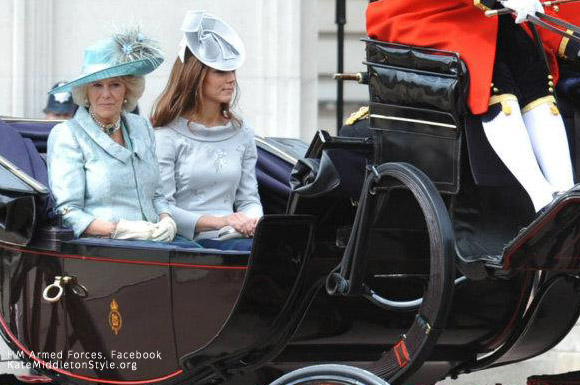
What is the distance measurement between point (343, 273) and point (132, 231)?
35.4 inches

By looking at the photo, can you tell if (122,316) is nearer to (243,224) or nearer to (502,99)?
(243,224)

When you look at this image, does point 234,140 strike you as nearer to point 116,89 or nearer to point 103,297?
point 116,89

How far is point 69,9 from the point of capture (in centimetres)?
771

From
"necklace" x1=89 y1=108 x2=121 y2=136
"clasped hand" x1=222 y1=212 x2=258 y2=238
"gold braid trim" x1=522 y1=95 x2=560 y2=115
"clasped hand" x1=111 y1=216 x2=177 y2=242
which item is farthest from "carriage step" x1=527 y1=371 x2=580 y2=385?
"necklace" x1=89 y1=108 x2=121 y2=136

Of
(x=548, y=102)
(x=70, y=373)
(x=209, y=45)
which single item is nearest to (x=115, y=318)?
(x=70, y=373)

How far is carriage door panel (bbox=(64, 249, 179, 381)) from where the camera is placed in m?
4.54

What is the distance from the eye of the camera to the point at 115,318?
462cm

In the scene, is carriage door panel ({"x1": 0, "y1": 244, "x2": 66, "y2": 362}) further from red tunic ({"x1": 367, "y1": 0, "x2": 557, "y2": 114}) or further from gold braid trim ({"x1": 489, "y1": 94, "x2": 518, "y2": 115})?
gold braid trim ({"x1": 489, "y1": 94, "x2": 518, "y2": 115})

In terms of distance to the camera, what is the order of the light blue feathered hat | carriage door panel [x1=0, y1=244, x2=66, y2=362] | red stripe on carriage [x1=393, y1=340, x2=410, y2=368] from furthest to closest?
the light blue feathered hat, carriage door panel [x1=0, y1=244, x2=66, y2=362], red stripe on carriage [x1=393, y1=340, x2=410, y2=368]

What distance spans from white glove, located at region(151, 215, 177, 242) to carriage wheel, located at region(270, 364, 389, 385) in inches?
33.7

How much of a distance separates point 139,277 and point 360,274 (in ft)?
2.58

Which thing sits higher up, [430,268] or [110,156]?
[110,156]

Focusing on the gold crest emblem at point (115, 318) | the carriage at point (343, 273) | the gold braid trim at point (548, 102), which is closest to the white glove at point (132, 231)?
the carriage at point (343, 273)

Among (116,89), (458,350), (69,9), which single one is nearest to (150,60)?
(116,89)
